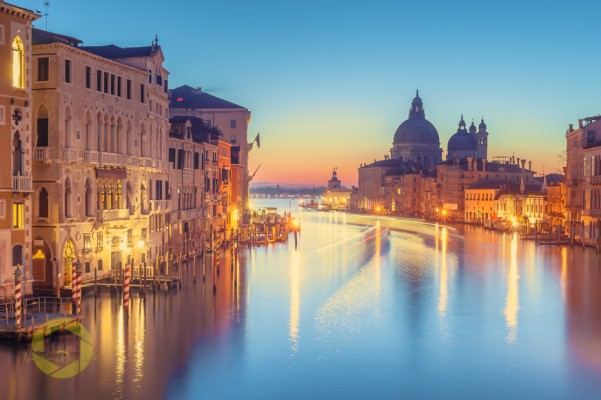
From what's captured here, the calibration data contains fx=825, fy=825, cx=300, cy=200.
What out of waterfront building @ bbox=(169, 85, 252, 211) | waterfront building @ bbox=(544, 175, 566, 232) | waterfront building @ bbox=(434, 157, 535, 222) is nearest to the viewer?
waterfront building @ bbox=(544, 175, 566, 232)

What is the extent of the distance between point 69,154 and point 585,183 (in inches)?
1625

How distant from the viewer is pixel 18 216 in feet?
83.8

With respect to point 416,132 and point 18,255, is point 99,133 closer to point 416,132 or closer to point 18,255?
point 18,255

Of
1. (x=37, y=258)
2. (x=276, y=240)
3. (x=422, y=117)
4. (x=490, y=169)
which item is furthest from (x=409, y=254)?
(x=422, y=117)

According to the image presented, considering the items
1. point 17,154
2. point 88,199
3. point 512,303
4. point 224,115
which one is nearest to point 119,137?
point 88,199

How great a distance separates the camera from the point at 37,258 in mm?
27781

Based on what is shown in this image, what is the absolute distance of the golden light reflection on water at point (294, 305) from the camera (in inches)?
926

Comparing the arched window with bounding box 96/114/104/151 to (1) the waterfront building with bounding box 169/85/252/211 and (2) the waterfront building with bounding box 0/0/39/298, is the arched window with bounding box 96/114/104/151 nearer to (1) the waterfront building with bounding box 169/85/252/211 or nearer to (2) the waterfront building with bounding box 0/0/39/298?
(2) the waterfront building with bounding box 0/0/39/298

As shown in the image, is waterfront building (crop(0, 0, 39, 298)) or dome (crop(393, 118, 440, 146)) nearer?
waterfront building (crop(0, 0, 39, 298))

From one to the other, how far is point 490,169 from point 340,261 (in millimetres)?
63664

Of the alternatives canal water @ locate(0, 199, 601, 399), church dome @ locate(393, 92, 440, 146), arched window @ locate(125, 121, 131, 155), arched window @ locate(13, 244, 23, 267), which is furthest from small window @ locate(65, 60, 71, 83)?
church dome @ locate(393, 92, 440, 146)

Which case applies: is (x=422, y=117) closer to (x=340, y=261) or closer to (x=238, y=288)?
(x=340, y=261)

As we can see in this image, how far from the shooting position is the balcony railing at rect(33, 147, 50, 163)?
27.6 m

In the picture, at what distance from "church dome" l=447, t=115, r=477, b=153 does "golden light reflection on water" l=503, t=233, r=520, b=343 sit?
102 metres
